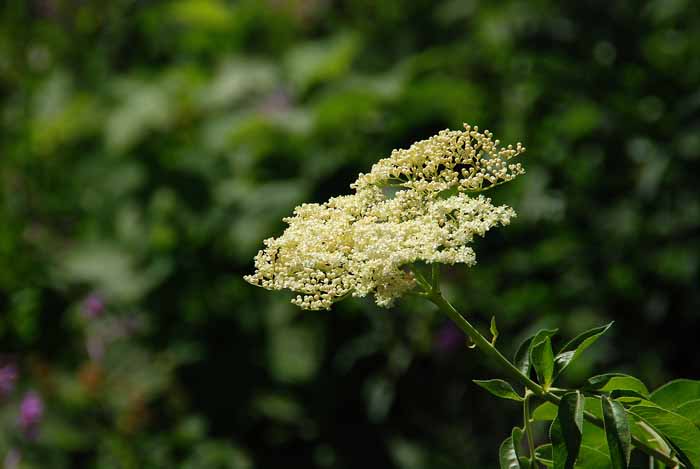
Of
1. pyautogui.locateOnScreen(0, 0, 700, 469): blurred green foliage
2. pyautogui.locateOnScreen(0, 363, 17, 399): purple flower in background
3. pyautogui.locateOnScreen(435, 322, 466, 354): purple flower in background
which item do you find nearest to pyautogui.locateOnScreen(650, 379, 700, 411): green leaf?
pyautogui.locateOnScreen(0, 0, 700, 469): blurred green foliage

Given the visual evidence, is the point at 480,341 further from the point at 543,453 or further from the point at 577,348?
the point at 543,453

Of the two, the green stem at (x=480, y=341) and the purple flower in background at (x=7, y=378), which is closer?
the green stem at (x=480, y=341)

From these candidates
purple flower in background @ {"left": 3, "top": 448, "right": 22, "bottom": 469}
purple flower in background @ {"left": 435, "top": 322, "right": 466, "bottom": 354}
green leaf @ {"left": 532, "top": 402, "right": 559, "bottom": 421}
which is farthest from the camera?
purple flower in background @ {"left": 435, "top": 322, "right": 466, "bottom": 354}

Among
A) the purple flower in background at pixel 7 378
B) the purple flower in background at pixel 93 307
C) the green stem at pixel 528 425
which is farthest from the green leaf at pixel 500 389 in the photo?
the purple flower in background at pixel 93 307

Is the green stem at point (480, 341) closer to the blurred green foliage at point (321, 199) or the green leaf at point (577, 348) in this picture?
the green leaf at point (577, 348)

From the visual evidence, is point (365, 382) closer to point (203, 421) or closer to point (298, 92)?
point (203, 421)

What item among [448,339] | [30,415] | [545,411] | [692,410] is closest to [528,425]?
[545,411]

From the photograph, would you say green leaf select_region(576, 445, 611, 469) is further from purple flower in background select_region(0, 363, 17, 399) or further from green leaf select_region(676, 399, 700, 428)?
purple flower in background select_region(0, 363, 17, 399)
